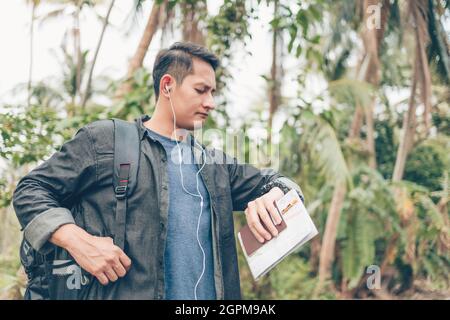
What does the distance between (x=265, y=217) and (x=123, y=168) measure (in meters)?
0.49

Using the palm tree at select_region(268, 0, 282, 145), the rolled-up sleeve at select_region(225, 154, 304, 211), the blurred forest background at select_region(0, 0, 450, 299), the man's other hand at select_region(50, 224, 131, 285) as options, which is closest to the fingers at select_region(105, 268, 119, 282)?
the man's other hand at select_region(50, 224, 131, 285)

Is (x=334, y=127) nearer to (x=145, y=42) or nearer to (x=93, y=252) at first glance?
(x=145, y=42)

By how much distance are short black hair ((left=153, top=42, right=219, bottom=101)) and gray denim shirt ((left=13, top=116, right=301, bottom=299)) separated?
334mm

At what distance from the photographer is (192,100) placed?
2053 millimetres

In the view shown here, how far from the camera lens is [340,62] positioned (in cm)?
988

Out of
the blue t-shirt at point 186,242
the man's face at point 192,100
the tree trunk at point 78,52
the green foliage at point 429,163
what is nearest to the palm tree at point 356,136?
the green foliage at point 429,163

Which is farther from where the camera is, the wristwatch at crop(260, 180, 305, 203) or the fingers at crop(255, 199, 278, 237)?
the wristwatch at crop(260, 180, 305, 203)

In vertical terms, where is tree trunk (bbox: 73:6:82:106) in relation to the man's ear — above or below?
above

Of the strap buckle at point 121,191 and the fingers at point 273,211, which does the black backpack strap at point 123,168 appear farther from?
the fingers at point 273,211

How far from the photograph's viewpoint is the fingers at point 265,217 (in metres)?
1.73

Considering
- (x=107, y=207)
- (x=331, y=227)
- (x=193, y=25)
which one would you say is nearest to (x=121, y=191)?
Result: (x=107, y=207)

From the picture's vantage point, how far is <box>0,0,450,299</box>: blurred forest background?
162 inches

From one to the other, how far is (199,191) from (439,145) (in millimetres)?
8475

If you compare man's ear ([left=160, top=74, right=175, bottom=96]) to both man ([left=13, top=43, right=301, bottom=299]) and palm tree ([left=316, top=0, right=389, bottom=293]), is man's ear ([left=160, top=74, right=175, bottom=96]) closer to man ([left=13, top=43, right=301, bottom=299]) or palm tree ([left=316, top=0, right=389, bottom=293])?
man ([left=13, top=43, right=301, bottom=299])
